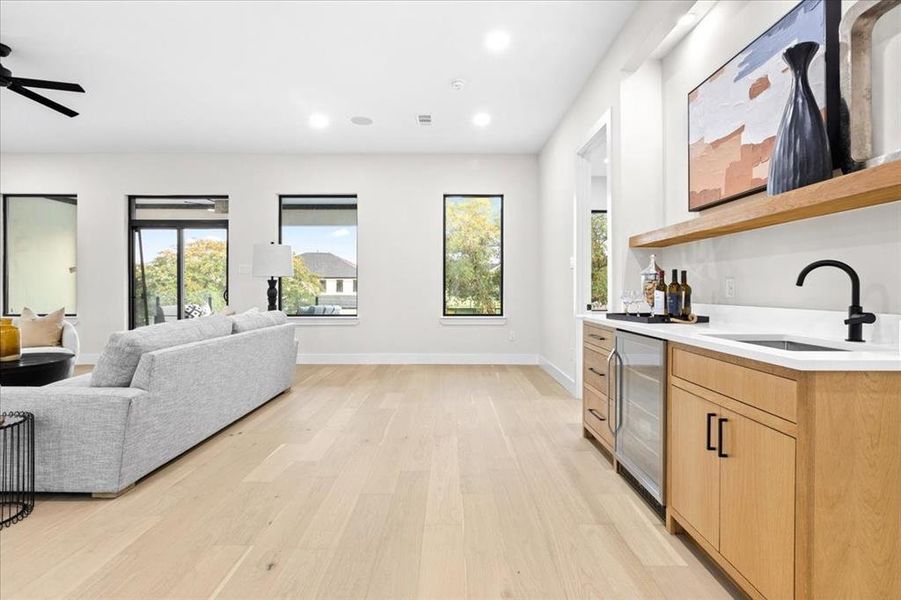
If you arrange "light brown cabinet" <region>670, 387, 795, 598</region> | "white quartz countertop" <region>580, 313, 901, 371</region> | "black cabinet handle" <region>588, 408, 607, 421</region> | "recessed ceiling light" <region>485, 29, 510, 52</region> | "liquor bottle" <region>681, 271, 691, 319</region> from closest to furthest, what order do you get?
"white quartz countertop" <region>580, 313, 901, 371</region> → "light brown cabinet" <region>670, 387, 795, 598</region> → "liquor bottle" <region>681, 271, 691, 319</region> → "black cabinet handle" <region>588, 408, 607, 421</region> → "recessed ceiling light" <region>485, 29, 510, 52</region>

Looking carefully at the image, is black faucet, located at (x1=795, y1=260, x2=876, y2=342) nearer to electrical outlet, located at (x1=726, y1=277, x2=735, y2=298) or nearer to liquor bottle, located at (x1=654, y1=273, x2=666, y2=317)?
electrical outlet, located at (x1=726, y1=277, x2=735, y2=298)

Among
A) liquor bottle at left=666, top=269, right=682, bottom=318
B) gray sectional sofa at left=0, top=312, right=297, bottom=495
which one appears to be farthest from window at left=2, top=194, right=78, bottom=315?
liquor bottle at left=666, top=269, right=682, bottom=318

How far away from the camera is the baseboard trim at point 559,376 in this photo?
14.4 ft

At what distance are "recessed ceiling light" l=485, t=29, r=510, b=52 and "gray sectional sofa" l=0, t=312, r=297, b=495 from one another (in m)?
2.88

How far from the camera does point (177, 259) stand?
6344mm

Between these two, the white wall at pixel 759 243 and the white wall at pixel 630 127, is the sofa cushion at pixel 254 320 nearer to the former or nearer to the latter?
the white wall at pixel 630 127

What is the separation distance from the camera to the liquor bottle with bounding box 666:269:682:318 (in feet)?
8.42

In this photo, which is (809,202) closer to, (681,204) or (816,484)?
(816,484)

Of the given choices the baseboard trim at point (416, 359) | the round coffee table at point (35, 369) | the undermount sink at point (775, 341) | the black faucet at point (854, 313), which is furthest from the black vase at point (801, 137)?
the baseboard trim at point (416, 359)

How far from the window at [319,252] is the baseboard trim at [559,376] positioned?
105 inches

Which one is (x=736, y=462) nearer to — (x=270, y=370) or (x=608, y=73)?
(x=608, y=73)

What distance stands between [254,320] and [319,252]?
2.69m

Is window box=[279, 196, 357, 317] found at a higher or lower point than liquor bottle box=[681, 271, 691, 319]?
higher

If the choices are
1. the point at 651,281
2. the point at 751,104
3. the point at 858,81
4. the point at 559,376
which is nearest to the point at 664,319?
the point at 651,281
